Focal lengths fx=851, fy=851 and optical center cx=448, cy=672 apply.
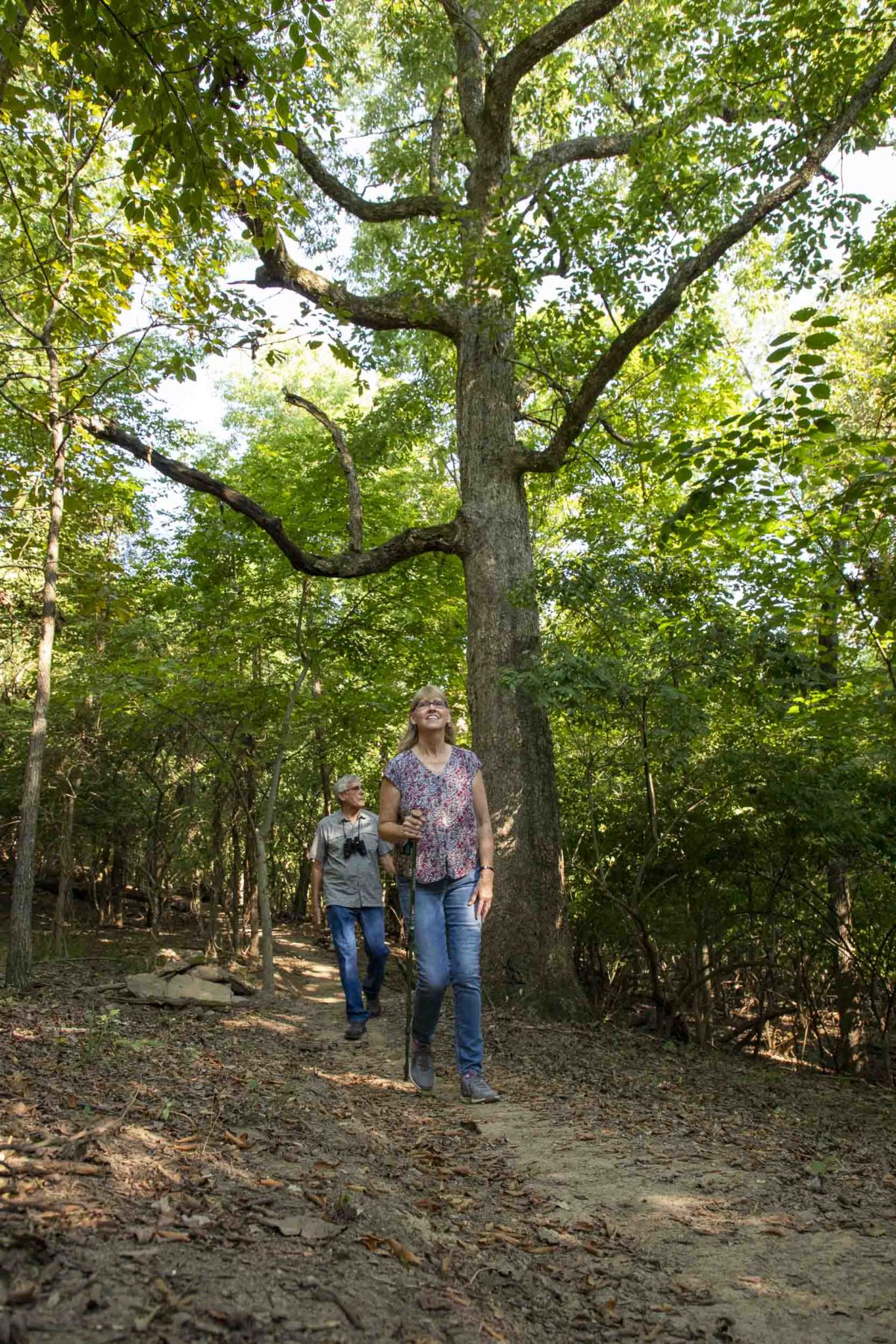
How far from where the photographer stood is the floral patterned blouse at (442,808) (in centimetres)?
441

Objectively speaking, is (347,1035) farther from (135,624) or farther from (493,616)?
(135,624)

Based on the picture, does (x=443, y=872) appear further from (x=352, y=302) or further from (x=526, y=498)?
(x=352, y=302)

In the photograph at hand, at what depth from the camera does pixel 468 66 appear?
9.05 metres

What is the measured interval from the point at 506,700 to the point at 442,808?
2.70 metres

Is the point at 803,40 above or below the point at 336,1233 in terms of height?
above

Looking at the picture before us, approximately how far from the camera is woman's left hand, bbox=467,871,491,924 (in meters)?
4.34

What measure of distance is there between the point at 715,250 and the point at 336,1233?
6834 millimetres

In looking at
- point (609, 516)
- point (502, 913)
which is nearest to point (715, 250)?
point (609, 516)

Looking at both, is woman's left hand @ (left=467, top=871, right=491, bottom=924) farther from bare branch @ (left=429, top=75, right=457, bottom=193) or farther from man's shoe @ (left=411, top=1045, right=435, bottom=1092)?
bare branch @ (left=429, top=75, right=457, bottom=193)

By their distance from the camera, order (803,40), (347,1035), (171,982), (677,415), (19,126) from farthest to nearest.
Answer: (677,415)
(803,40)
(171,982)
(347,1035)
(19,126)

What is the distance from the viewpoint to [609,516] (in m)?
10.3

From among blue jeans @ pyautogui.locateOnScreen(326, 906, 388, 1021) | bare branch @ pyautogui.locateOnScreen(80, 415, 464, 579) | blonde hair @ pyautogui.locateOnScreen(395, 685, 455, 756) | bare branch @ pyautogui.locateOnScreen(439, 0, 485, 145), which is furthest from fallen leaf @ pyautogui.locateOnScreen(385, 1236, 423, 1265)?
bare branch @ pyautogui.locateOnScreen(439, 0, 485, 145)

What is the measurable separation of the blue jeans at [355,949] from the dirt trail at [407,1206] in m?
1.18

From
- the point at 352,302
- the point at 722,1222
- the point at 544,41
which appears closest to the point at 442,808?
the point at 722,1222
